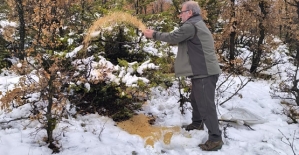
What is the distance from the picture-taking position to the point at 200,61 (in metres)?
4.12

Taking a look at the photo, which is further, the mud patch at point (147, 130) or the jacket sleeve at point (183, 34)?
the mud patch at point (147, 130)

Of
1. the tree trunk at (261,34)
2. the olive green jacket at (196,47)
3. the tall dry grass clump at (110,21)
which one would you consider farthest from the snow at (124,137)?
the tree trunk at (261,34)

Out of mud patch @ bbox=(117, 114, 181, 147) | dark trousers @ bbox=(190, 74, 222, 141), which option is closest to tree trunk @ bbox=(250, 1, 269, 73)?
mud patch @ bbox=(117, 114, 181, 147)

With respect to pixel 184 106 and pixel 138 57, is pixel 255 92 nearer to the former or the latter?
pixel 184 106

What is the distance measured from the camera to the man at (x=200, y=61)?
4102 mm

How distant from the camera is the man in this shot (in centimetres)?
410

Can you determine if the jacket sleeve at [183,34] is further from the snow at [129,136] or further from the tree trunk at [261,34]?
the tree trunk at [261,34]

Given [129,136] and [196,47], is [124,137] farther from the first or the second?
[196,47]

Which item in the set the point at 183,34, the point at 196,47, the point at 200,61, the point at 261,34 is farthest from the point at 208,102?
the point at 261,34

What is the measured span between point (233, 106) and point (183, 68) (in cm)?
258

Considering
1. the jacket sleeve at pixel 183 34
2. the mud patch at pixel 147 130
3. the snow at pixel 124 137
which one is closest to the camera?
the snow at pixel 124 137

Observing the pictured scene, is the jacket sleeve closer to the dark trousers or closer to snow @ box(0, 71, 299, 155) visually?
the dark trousers

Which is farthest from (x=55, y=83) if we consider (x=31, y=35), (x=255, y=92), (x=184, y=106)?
(x=31, y=35)

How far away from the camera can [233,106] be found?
627 centimetres
